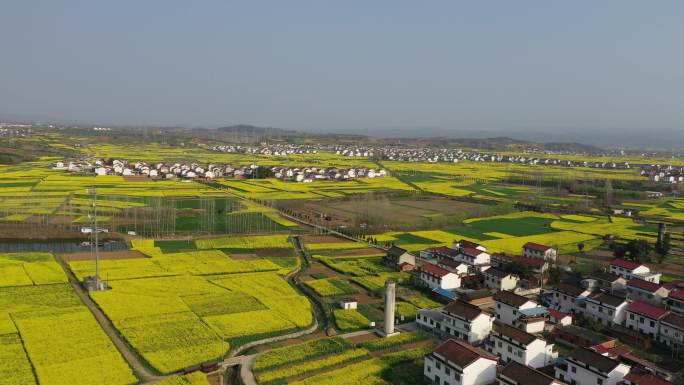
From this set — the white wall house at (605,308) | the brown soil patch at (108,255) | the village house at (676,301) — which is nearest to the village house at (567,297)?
the white wall house at (605,308)

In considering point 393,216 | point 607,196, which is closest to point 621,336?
point 393,216

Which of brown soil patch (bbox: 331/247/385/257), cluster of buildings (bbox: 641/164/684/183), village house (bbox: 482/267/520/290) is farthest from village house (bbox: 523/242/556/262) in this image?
cluster of buildings (bbox: 641/164/684/183)

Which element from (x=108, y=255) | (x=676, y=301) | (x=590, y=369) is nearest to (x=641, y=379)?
(x=590, y=369)

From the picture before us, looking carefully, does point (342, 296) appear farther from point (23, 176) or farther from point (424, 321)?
point (23, 176)

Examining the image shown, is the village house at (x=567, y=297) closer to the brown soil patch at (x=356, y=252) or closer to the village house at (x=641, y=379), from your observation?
the village house at (x=641, y=379)

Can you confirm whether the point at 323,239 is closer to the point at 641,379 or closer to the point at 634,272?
the point at 634,272

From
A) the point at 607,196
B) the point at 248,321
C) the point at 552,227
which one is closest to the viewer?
the point at 248,321
